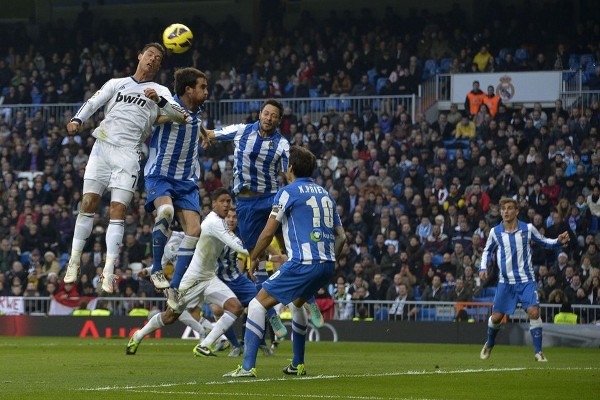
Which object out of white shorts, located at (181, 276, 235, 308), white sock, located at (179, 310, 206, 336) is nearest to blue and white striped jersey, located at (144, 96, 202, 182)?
white shorts, located at (181, 276, 235, 308)

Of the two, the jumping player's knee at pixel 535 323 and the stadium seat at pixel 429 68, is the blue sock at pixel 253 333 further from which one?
the stadium seat at pixel 429 68

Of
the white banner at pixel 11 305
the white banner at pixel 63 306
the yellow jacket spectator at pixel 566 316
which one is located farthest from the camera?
the white banner at pixel 11 305

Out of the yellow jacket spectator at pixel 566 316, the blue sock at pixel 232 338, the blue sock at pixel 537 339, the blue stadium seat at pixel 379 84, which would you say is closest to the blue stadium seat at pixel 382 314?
the yellow jacket spectator at pixel 566 316

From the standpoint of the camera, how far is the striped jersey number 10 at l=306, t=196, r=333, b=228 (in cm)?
1179

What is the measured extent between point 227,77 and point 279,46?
207 cm

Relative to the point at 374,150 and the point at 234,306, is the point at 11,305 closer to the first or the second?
the point at 374,150

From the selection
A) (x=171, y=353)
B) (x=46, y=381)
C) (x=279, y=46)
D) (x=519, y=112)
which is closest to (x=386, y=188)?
(x=519, y=112)

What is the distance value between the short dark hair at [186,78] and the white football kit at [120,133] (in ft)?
1.50

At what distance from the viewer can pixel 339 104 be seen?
32219 mm

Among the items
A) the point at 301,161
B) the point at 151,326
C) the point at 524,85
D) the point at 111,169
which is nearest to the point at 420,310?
the point at 524,85

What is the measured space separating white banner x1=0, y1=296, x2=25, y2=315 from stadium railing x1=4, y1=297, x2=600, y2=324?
2018 mm

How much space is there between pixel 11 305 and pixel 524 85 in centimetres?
1370

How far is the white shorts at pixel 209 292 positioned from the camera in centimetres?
1672

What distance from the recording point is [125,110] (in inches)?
523
